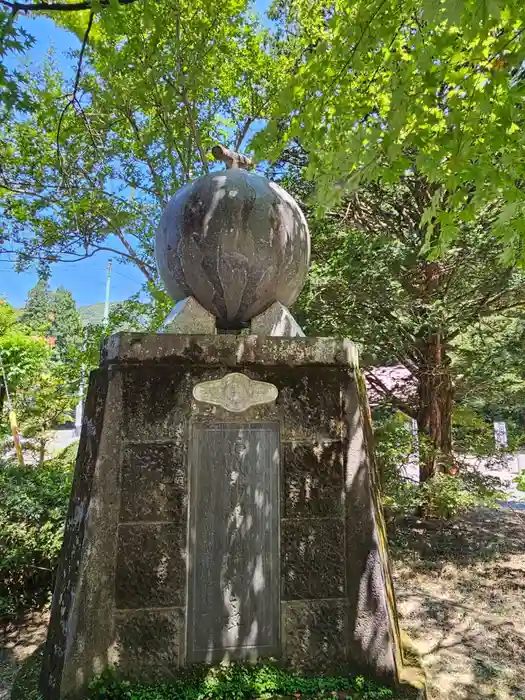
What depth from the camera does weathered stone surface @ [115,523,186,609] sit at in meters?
2.43

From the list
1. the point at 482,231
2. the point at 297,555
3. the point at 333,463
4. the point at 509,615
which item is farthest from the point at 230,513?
the point at 482,231

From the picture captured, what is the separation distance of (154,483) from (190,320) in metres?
0.98

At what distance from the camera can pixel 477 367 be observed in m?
7.80

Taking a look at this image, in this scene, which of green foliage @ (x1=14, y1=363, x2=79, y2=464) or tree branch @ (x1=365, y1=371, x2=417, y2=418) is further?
green foliage @ (x1=14, y1=363, x2=79, y2=464)

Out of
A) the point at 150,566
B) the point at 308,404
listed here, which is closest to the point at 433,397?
the point at 308,404

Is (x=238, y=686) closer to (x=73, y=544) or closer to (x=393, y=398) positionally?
(x=73, y=544)

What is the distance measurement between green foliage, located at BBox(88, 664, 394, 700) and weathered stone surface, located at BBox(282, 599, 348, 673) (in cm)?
6

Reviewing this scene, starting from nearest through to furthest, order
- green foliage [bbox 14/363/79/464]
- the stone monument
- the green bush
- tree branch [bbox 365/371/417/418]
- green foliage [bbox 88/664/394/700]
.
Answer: green foliage [bbox 88/664/394/700]
the stone monument
the green bush
tree branch [bbox 365/371/417/418]
green foliage [bbox 14/363/79/464]

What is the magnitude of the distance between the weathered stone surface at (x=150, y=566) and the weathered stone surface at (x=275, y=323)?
1.24 meters

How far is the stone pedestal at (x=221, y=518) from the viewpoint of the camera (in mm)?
2428

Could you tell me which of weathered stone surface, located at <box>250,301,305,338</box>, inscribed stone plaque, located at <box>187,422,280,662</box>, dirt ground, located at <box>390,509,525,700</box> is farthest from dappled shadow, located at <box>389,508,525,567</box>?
weathered stone surface, located at <box>250,301,305,338</box>

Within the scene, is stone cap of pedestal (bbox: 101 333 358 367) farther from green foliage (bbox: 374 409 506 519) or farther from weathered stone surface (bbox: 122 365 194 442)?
green foliage (bbox: 374 409 506 519)

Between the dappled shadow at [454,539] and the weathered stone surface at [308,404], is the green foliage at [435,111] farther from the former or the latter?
the dappled shadow at [454,539]

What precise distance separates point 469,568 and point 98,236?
8.94m
